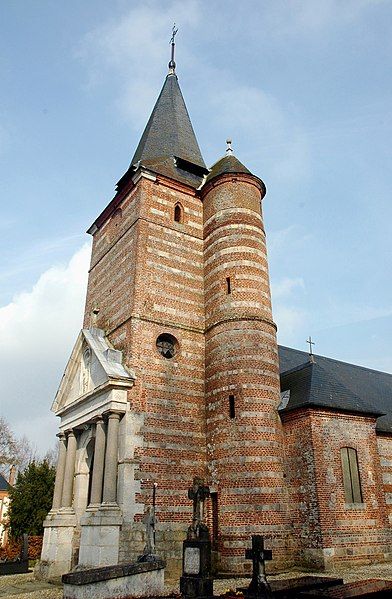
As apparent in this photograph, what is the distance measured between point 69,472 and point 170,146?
14506 mm

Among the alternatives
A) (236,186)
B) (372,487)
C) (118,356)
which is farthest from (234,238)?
(372,487)

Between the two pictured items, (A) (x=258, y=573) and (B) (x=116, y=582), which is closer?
(A) (x=258, y=573)

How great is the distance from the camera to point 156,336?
17.1m

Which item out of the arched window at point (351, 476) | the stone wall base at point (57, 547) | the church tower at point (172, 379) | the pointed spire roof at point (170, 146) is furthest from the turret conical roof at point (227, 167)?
the stone wall base at point (57, 547)

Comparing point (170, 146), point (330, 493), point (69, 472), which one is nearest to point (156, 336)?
point (69, 472)

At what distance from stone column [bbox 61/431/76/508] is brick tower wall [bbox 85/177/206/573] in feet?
13.0

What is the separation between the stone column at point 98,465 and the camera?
48.3 feet

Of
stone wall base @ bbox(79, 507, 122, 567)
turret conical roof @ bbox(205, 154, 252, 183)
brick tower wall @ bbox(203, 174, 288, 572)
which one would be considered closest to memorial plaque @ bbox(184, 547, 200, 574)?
stone wall base @ bbox(79, 507, 122, 567)

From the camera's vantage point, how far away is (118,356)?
1673 centimetres

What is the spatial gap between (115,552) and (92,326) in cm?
935

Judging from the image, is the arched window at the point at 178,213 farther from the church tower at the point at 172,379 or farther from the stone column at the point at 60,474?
the stone column at the point at 60,474

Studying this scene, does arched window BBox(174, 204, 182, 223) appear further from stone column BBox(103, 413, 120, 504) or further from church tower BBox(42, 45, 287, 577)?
stone column BBox(103, 413, 120, 504)

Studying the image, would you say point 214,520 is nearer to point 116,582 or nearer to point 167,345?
point 116,582

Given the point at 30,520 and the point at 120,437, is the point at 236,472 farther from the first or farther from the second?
the point at 30,520
